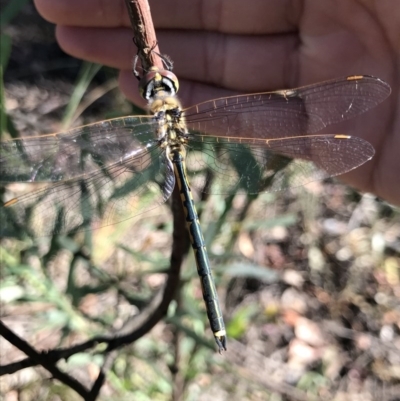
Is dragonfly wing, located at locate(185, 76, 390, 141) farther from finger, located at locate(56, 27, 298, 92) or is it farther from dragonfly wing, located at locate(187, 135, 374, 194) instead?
finger, located at locate(56, 27, 298, 92)

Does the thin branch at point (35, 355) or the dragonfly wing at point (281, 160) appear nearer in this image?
the thin branch at point (35, 355)

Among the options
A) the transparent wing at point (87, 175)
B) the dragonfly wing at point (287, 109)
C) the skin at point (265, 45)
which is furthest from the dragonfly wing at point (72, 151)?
the skin at point (265, 45)

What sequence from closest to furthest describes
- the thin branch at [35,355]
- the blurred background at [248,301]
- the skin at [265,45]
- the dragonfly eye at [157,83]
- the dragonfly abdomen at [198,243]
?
1. the thin branch at [35,355]
2. the dragonfly eye at [157,83]
3. the dragonfly abdomen at [198,243]
4. the skin at [265,45]
5. the blurred background at [248,301]

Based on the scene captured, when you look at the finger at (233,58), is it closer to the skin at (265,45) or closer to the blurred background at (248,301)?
the skin at (265,45)

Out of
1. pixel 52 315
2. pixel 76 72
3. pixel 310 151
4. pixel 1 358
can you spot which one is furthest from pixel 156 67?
pixel 76 72

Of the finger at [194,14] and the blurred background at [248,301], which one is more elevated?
the finger at [194,14]

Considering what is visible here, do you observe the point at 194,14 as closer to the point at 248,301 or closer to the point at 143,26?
the point at 143,26

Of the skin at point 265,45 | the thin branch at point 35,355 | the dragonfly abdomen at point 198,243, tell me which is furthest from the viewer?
the skin at point 265,45
